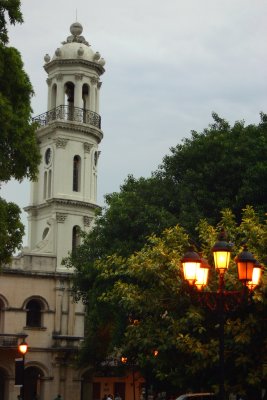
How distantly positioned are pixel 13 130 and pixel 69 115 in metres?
32.9

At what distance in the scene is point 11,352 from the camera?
166 feet

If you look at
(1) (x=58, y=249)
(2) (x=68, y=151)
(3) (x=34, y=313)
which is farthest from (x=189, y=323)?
(2) (x=68, y=151)

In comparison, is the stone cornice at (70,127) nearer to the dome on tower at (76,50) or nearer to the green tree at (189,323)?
the dome on tower at (76,50)

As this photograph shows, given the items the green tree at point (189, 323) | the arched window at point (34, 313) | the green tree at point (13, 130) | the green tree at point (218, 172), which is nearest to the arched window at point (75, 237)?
the arched window at point (34, 313)

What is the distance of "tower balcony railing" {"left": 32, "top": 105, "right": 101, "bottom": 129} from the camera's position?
54969 mm

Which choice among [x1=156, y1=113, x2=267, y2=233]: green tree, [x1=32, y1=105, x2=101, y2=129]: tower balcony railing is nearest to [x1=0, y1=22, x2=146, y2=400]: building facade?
[x1=32, y1=105, x2=101, y2=129]: tower balcony railing

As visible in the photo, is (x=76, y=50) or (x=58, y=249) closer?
(x=58, y=249)

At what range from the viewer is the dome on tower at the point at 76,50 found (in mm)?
55406

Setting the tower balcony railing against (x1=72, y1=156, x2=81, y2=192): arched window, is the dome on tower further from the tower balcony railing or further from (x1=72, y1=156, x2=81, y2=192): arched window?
(x1=72, y1=156, x2=81, y2=192): arched window

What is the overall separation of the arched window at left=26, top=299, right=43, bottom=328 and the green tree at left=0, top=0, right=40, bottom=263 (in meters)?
28.7

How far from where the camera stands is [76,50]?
5569cm

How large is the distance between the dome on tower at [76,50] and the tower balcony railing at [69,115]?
125 inches

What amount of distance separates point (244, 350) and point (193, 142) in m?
17.9

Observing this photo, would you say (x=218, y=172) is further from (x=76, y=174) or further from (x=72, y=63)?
(x=72, y=63)
